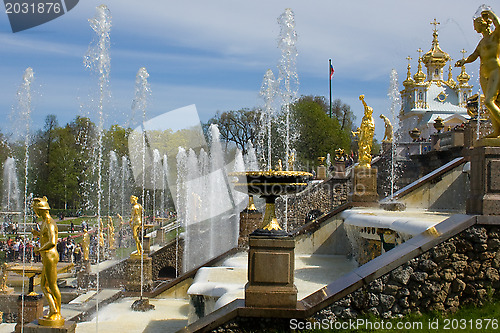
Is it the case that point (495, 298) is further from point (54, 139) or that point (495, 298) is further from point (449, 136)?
point (54, 139)

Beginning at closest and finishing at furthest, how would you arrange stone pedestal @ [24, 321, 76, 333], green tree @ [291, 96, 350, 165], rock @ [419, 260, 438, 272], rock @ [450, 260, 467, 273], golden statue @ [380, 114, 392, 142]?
rock @ [419, 260, 438, 272]
rock @ [450, 260, 467, 273]
stone pedestal @ [24, 321, 76, 333]
golden statue @ [380, 114, 392, 142]
green tree @ [291, 96, 350, 165]

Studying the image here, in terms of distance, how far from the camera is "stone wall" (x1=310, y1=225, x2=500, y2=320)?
6.95 metres

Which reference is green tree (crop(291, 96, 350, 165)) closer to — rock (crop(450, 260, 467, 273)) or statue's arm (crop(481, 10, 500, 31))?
statue's arm (crop(481, 10, 500, 31))

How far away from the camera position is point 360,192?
16297 millimetres

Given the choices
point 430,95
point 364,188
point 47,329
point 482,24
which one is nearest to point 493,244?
point 482,24

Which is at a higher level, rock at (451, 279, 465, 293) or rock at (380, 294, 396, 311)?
rock at (451, 279, 465, 293)

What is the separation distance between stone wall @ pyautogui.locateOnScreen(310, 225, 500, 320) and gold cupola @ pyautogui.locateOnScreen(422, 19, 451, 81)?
6464 cm

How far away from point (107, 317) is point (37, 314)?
2009 mm

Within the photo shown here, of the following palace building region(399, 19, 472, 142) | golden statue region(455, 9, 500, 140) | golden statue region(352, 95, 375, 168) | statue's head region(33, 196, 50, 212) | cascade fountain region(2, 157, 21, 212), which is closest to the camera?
golden statue region(455, 9, 500, 140)

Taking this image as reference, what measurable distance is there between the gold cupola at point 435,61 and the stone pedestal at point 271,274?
65726 millimetres

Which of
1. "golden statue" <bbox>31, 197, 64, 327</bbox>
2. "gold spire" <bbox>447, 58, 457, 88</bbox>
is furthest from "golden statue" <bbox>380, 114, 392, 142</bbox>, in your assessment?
"gold spire" <bbox>447, 58, 457, 88</bbox>

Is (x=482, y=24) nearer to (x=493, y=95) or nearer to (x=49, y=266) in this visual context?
(x=493, y=95)

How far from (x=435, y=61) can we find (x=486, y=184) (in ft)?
212

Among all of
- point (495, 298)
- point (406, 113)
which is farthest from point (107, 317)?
point (406, 113)
